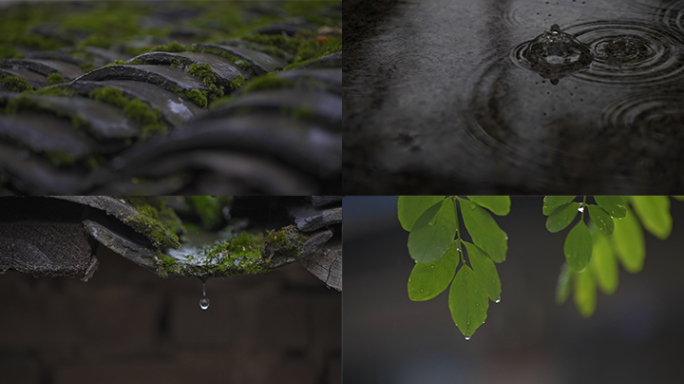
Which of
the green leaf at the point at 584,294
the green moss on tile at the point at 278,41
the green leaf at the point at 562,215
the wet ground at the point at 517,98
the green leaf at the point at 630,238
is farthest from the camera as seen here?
the green moss on tile at the point at 278,41

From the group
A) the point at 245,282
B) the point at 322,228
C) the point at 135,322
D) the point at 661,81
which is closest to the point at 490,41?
the point at 661,81

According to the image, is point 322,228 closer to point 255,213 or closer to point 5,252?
point 255,213

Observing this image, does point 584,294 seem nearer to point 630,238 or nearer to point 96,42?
point 630,238

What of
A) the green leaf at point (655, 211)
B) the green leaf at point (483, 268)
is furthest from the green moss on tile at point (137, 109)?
the green leaf at point (655, 211)

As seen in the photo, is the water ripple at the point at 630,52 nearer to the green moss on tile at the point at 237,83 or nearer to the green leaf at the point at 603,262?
the green leaf at the point at 603,262

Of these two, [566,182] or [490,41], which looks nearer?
[566,182]

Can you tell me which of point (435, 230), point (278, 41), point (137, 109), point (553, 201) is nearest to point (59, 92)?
point (137, 109)
